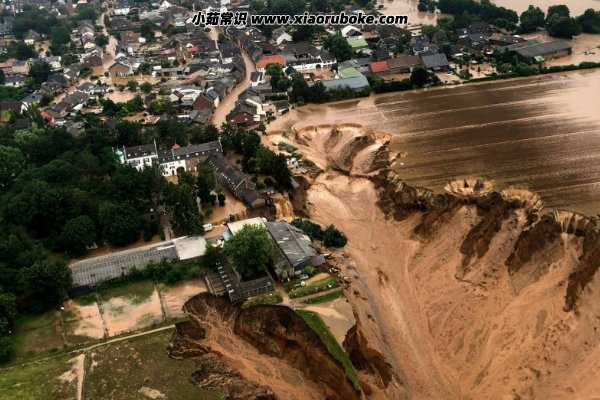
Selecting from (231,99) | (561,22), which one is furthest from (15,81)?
(561,22)

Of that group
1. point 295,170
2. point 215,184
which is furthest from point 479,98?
point 215,184

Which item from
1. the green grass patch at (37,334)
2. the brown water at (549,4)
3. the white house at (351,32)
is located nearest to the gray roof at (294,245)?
the green grass patch at (37,334)

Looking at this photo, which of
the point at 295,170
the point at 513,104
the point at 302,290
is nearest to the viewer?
the point at 302,290

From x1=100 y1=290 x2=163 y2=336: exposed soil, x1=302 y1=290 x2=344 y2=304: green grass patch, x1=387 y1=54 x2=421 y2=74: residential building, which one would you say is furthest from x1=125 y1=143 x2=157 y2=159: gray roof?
x1=387 y1=54 x2=421 y2=74: residential building

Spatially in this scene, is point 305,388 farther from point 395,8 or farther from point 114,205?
point 395,8

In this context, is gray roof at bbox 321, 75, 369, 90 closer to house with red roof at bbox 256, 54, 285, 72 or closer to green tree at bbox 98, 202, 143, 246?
house with red roof at bbox 256, 54, 285, 72

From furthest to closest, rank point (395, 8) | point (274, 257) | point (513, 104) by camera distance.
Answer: point (395, 8), point (513, 104), point (274, 257)
